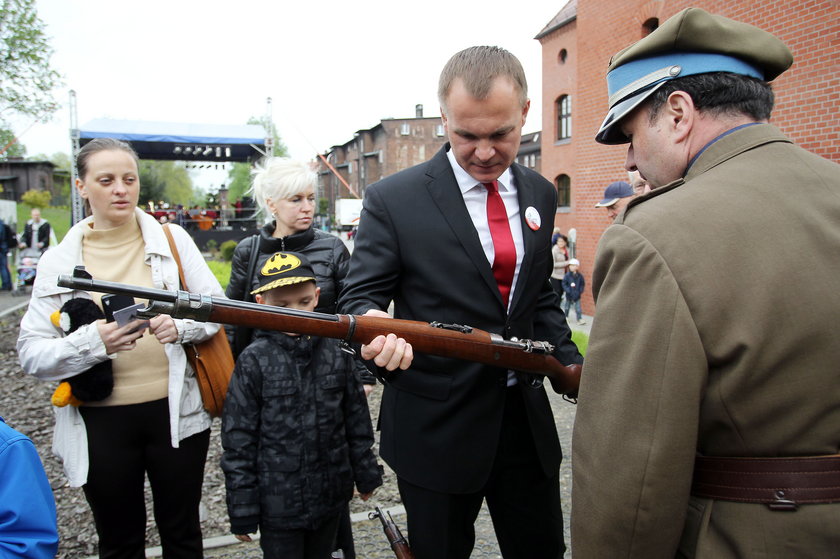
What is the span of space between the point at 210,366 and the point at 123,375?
1.37 feet

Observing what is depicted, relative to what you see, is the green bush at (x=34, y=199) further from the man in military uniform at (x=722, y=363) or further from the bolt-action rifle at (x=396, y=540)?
the man in military uniform at (x=722, y=363)

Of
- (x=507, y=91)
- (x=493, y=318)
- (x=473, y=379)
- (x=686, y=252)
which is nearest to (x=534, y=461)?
(x=473, y=379)

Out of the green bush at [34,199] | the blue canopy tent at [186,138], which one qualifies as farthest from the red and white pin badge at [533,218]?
the green bush at [34,199]

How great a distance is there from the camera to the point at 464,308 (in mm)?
2244

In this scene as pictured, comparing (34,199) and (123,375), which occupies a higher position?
(34,199)

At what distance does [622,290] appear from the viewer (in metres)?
1.31

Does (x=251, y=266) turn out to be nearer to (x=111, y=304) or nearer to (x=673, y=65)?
(x=111, y=304)

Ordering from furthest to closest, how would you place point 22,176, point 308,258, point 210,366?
point 22,176 < point 308,258 < point 210,366

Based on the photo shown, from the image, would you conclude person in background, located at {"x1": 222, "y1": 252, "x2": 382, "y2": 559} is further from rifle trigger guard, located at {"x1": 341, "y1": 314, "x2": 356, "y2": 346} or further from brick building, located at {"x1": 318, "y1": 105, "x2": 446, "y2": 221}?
brick building, located at {"x1": 318, "y1": 105, "x2": 446, "y2": 221}

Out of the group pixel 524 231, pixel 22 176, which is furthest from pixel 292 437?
pixel 22 176

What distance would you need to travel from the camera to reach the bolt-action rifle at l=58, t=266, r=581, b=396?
1.95 m

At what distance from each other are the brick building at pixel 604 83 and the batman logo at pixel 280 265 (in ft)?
25.9

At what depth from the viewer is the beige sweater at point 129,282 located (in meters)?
2.75

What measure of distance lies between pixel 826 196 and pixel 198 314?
1.89 m
